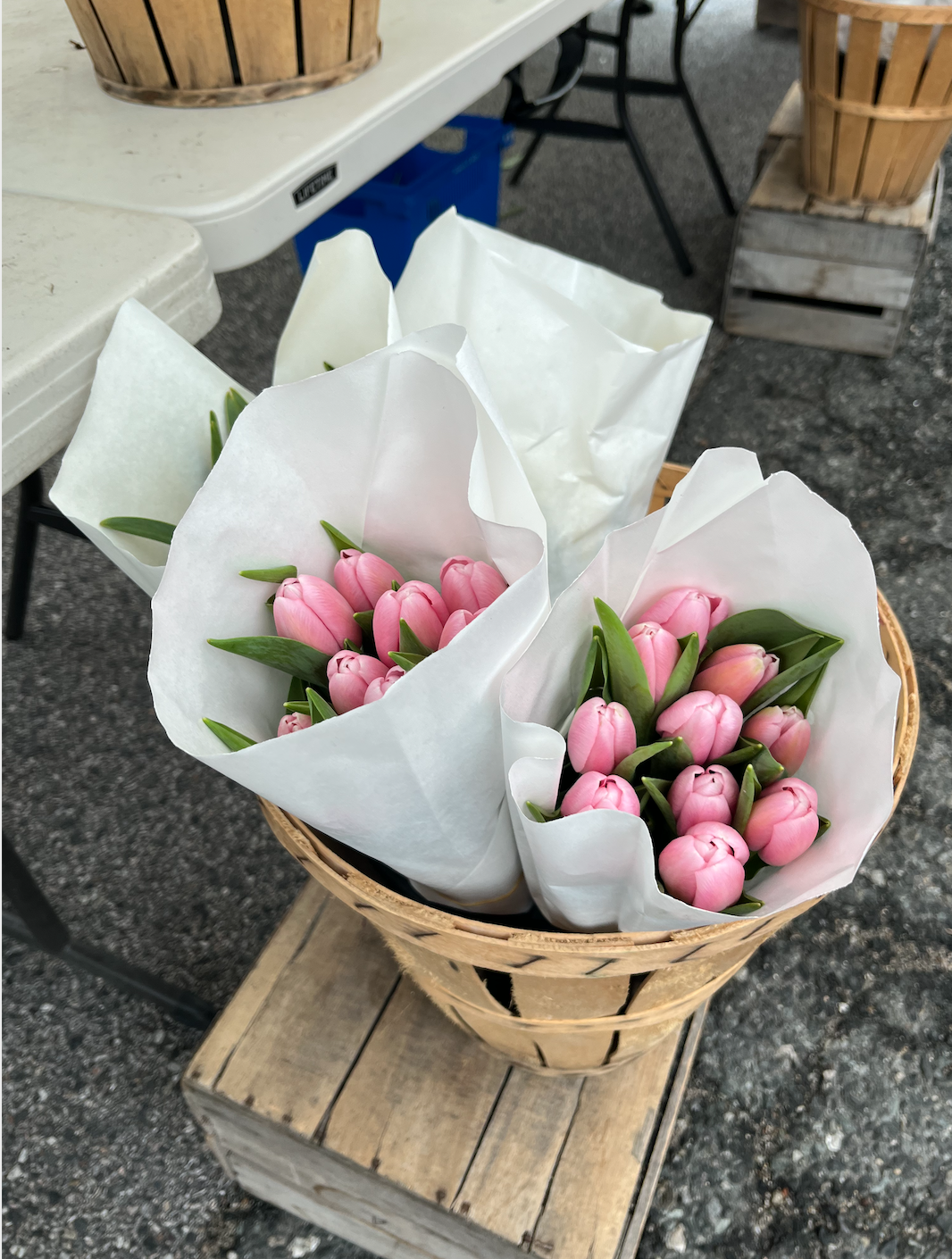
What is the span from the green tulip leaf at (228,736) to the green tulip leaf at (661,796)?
208mm

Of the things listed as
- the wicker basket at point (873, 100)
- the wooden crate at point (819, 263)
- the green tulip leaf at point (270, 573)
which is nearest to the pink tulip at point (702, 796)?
the green tulip leaf at point (270, 573)

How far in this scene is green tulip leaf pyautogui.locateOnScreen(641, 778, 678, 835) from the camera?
1.58 ft

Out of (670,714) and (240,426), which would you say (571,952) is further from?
(240,426)

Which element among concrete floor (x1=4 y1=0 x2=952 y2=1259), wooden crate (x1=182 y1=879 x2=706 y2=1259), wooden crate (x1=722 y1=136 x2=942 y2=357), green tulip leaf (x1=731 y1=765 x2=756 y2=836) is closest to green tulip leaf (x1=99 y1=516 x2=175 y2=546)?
green tulip leaf (x1=731 y1=765 x2=756 y2=836)

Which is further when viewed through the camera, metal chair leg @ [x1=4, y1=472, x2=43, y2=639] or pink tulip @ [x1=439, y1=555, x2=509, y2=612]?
metal chair leg @ [x1=4, y1=472, x2=43, y2=639]

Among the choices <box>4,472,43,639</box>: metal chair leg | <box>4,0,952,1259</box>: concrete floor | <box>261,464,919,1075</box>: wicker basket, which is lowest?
<box>4,0,952,1259</box>: concrete floor

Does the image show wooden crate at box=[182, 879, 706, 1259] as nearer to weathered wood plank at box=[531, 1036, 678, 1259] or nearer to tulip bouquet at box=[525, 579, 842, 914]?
weathered wood plank at box=[531, 1036, 678, 1259]

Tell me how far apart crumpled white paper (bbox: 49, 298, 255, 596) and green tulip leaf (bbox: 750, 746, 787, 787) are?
0.36 metres

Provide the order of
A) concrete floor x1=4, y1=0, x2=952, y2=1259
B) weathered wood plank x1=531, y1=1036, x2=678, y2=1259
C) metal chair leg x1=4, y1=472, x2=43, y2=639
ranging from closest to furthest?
weathered wood plank x1=531, y1=1036, x2=678, y2=1259 < concrete floor x1=4, y1=0, x2=952, y2=1259 < metal chair leg x1=4, y1=472, x2=43, y2=639

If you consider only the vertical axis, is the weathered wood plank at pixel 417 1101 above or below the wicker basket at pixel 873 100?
below

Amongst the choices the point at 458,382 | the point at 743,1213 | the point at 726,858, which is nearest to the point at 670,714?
the point at 726,858

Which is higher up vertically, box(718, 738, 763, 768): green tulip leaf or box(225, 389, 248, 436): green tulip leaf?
box(225, 389, 248, 436): green tulip leaf

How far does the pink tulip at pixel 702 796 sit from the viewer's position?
487 mm

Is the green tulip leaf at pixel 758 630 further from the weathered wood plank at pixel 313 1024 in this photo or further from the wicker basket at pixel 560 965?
the weathered wood plank at pixel 313 1024
